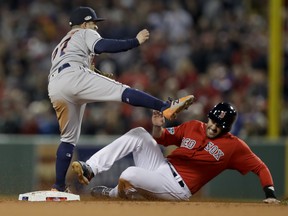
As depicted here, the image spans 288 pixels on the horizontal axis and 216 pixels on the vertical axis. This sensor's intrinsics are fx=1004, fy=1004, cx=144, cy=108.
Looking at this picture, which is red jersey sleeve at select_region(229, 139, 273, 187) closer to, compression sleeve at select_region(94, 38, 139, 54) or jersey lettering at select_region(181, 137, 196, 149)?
jersey lettering at select_region(181, 137, 196, 149)

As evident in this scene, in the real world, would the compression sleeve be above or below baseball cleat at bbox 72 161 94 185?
above

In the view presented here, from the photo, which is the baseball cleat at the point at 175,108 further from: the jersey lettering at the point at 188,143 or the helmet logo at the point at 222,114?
the jersey lettering at the point at 188,143

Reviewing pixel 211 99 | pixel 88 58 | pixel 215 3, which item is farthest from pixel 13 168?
pixel 215 3

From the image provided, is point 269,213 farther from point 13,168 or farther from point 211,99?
point 211,99

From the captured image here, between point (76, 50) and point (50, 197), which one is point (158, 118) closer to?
point (76, 50)

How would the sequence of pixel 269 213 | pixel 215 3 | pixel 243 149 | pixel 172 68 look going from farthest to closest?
1. pixel 215 3
2. pixel 172 68
3. pixel 243 149
4. pixel 269 213

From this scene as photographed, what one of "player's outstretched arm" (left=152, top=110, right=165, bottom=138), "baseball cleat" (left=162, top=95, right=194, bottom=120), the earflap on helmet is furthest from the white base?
the earflap on helmet
